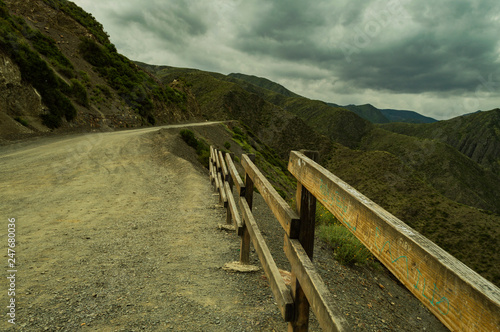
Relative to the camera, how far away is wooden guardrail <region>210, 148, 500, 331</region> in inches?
36.9

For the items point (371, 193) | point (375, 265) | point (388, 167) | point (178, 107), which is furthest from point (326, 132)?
point (375, 265)

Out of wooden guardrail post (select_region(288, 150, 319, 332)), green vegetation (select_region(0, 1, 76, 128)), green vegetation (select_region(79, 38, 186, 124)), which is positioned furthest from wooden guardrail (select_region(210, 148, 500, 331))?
green vegetation (select_region(79, 38, 186, 124))

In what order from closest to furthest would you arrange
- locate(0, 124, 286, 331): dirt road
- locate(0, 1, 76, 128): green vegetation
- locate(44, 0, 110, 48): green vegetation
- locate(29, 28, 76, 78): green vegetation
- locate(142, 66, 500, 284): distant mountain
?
locate(0, 124, 286, 331): dirt road → locate(0, 1, 76, 128): green vegetation → locate(29, 28, 76, 78): green vegetation → locate(44, 0, 110, 48): green vegetation → locate(142, 66, 500, 284): distant mountain

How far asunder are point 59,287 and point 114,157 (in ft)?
29.9

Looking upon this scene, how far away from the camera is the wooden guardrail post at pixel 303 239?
7.41 feet

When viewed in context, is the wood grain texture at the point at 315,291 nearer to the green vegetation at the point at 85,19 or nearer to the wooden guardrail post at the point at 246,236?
the wooden guardrail post at the point at 246,236

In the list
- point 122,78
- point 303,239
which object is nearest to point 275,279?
point 303,239

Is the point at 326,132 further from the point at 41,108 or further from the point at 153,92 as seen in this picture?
the point at 41,108

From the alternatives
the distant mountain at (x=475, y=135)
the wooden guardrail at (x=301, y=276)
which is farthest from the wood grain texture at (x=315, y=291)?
the distant mountain at (x=475, y=135)

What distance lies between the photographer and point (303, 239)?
2295 mm

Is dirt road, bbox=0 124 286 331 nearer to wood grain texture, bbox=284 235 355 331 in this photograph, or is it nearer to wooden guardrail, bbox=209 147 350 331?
wooden guardrail, bbox=209 147 350 331

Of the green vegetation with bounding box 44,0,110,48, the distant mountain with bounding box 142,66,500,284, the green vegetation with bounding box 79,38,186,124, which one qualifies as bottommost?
the distant mountain with bounding box 142,66,500,284

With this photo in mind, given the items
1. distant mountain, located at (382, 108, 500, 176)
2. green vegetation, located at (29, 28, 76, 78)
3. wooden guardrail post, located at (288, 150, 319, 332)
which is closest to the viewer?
wooden guardrail post, located at (288, 150, 319, 332)

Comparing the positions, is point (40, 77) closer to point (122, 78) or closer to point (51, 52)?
point (51, 52)
